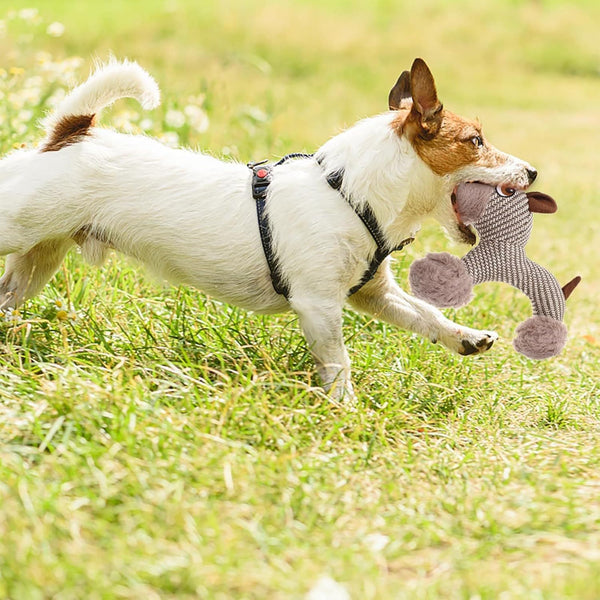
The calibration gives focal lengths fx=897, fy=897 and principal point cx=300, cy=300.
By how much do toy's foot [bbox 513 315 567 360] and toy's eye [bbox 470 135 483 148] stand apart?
0.70 m

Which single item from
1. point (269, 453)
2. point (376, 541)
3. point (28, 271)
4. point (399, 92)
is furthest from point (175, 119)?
point (376, 541)

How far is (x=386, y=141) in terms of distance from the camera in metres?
3.27

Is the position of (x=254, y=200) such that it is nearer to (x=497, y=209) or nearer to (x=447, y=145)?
(x=447, y=145)

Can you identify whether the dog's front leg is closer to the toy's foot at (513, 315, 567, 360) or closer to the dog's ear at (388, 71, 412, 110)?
the toy's foot at (513, 315, 567, 360)

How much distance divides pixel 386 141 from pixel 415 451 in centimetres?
112

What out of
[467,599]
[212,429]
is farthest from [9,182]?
[467,599]

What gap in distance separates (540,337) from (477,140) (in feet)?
2.60

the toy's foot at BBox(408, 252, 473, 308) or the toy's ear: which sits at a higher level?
the toy's ear

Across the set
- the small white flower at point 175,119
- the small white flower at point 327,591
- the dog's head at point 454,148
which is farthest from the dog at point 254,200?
the small white flower at point 175,119

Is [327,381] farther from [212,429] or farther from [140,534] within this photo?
[140,534]

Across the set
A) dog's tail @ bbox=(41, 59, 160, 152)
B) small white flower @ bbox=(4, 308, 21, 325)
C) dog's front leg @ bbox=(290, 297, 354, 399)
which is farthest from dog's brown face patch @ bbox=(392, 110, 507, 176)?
small white flower @ bbox=(4, 308, 21, 325)

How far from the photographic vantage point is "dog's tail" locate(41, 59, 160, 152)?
336 centimetres

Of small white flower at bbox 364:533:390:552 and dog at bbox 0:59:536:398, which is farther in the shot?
dog at bbox 0:59:536:398

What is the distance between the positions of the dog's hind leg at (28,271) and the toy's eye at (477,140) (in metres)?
1.64
